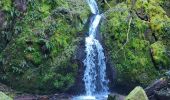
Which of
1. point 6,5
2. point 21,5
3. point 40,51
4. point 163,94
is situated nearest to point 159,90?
point 163,94

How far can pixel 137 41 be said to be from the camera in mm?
17547

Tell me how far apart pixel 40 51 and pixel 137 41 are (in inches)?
187

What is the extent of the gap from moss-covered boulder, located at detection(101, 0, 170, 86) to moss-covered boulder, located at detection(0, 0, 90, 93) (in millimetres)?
1890

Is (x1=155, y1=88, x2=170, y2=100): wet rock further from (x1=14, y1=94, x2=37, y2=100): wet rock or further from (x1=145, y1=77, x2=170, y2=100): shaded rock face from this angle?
(x1=14, y1=94, x2=37, y2=100): wet rock

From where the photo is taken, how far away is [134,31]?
17812 mm

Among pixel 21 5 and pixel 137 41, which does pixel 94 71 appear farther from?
pixel 21 5

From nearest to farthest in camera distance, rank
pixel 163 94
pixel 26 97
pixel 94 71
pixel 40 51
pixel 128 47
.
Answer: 1. pixel 163 94
2. pixel 26 97
3. pixel 40 51
4. pixel 94 71
5. pixel 128 47

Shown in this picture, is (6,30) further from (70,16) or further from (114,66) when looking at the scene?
(114,66)

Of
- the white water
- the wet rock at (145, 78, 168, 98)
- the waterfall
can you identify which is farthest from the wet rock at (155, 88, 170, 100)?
the waterfall

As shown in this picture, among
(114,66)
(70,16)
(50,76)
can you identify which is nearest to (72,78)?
(50,76)

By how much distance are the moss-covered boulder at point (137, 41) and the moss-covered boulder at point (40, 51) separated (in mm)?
1890

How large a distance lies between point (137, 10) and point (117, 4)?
1.29m

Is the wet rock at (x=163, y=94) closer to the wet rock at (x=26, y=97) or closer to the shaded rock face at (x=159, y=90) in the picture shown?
the shaded rock face at (x=159, y=90)

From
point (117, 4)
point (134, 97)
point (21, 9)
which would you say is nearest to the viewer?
point (134, 97)
